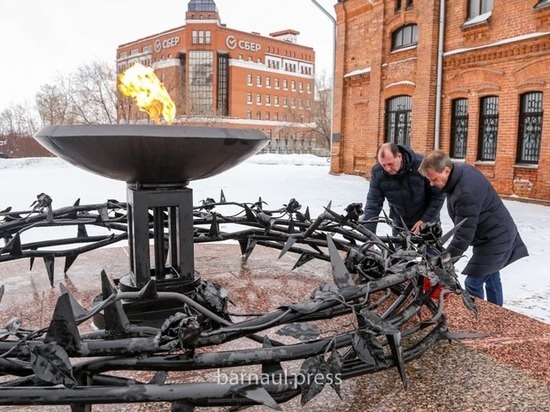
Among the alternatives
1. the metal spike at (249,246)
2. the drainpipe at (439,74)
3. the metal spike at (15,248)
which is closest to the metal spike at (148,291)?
the metal spike at (15,248)

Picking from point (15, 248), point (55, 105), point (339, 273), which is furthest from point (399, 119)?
point (55, 105)

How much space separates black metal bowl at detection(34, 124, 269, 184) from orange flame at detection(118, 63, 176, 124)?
42cm

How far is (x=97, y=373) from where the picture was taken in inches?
64.7

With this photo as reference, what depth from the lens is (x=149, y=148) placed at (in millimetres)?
2498

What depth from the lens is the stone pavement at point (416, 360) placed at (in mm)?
2066

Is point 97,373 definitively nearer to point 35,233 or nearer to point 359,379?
point 359,379

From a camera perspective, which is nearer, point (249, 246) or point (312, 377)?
point (312, 377)

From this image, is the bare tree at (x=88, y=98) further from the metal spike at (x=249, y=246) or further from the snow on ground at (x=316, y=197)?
the metal spike at (x=249, y=246)

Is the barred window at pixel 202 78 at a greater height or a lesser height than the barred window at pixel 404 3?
greater

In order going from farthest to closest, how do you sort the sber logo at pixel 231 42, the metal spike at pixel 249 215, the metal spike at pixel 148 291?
the sber logo at pixel 231 42, the metal spike at pixel 249 215, the metal spike at pixel 148 291

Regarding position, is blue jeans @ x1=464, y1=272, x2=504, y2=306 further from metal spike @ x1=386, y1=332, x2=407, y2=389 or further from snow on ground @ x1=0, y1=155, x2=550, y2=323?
metal spike @ x1=386, y1=332, x2=407, y2=389

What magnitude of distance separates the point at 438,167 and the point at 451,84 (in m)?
12.7

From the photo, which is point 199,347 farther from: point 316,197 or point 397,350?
point 316,197

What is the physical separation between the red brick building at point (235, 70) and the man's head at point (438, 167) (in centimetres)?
5407
